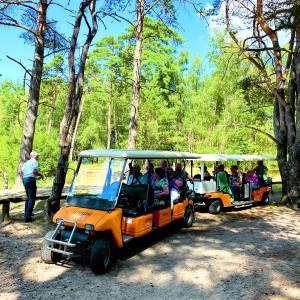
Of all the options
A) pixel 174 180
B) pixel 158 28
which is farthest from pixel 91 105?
pixel 174 180

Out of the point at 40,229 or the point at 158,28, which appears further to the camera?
the point at 158,28

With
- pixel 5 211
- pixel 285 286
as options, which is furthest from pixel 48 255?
pixel 285 286

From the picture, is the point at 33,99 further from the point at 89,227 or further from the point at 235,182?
the point at 235,182

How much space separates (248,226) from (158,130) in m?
25.0

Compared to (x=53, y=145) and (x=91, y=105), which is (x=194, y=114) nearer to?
(x=91, y=105)

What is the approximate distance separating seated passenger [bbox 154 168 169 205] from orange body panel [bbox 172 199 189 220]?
51 cm

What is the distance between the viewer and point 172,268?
6.65 meters

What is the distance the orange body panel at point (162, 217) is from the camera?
8.16m

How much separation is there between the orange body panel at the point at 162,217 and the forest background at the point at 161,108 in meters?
18.7

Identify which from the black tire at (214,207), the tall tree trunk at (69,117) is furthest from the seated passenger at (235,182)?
the tall tree trunk at (69,117)

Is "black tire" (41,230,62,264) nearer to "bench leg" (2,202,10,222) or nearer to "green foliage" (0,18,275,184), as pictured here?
"bench leg" (2,202,10,222)

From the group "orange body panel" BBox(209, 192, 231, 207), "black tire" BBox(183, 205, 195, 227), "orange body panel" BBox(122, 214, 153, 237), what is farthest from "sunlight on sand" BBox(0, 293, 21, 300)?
"orange body panel" BBox(209, 192, 231, 207)

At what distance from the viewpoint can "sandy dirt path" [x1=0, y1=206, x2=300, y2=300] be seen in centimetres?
559

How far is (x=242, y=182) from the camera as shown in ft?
46.5
